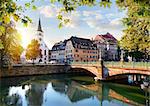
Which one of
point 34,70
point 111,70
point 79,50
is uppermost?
point 79,50

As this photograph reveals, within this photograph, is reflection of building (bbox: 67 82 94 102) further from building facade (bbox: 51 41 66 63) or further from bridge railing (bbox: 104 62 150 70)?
building facade (bbox: 51 41 66 63)

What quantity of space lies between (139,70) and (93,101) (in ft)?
39.7

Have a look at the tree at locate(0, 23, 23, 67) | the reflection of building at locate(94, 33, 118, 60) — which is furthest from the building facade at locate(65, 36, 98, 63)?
the tree at locate(0, 23, 23, 67)

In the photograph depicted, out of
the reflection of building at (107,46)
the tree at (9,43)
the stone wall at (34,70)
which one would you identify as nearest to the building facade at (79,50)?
the reflection of building at (107,46)

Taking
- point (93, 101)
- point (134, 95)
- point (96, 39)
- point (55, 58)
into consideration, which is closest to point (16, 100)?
point (93, 101)

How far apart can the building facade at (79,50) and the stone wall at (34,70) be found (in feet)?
81.2

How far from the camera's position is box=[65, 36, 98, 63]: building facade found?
9575 cm

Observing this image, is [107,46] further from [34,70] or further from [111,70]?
[111,70]

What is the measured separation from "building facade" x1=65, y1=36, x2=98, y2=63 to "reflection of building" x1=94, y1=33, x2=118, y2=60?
707 cm

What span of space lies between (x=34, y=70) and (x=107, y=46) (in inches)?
2176

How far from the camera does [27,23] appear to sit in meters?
4.85

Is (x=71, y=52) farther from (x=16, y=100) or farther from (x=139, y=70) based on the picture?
(x=16, y=100)

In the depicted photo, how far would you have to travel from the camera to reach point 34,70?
6444 centimetres

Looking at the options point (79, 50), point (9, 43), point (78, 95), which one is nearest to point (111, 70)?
point (78, 95)
